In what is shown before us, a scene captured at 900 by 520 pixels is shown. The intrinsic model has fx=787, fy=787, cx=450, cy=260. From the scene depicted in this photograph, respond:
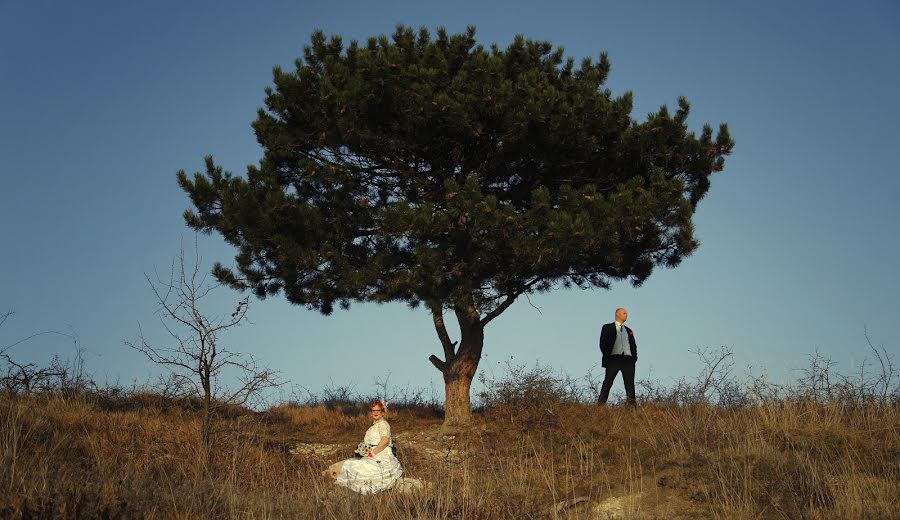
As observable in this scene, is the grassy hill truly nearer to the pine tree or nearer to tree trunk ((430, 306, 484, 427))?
tree trunk ((430, 306, 484, 427))

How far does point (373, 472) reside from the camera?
10.5m

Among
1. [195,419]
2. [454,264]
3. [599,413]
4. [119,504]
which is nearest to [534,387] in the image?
[599,413]

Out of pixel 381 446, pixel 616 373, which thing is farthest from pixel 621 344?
pixel 381 446

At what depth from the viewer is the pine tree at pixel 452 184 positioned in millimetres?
12547

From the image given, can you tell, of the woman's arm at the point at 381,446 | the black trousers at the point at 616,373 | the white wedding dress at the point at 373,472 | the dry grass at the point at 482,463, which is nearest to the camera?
the dry grass at the point at 482,463

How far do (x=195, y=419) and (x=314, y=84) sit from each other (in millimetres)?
6332

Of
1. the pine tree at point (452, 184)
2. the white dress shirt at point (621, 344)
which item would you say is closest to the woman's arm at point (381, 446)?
the pine tree at point (452, 184)

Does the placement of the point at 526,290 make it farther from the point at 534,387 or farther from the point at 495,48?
the point at 495,48

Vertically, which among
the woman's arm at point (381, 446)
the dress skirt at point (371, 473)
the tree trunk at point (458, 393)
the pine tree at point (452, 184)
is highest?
the pine tree at point (452, 184)

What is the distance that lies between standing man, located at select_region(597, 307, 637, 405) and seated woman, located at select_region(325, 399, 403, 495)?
18.8 feet

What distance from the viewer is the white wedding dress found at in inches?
402

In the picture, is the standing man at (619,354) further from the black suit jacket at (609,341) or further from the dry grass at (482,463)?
the dry grass at (482,463)

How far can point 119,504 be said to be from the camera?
732 cm

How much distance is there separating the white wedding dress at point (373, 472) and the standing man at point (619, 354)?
575 centimetres
